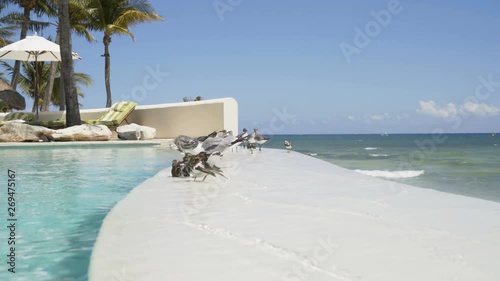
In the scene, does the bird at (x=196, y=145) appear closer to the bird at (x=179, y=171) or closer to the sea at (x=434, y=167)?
the bird at (x=179, y=171)

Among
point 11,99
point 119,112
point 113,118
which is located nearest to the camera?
point 113,118

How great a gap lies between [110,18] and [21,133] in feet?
35.3

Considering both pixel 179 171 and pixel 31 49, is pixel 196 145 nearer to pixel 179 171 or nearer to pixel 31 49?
pixel 179 171

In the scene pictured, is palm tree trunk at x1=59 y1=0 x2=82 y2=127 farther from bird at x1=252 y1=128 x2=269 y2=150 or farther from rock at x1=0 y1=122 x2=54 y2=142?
bird at x1=252 y1=128 x2=269 y2=150

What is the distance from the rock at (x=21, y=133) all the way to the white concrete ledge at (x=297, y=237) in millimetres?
11943

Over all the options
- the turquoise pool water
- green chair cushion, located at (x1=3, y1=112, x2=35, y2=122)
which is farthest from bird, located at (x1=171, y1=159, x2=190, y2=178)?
green chair cushion, located at (x1=3, y1=112, x2=35, y2=122)

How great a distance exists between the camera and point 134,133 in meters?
14.5

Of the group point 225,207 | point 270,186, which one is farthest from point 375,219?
point 270,186

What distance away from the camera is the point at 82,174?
5.69 meters

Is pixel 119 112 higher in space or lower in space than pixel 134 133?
higher

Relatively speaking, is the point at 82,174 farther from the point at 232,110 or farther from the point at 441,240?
the point at 232,110

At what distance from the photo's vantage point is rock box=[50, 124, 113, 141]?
546 inches

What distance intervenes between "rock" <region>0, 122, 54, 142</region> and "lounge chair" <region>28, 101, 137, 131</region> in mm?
1593

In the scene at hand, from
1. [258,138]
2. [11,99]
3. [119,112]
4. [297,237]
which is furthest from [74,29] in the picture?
[297,237]
